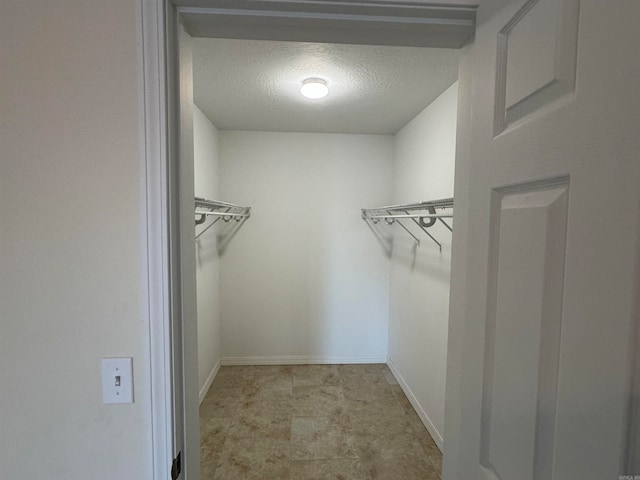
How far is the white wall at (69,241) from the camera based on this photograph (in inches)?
26.5

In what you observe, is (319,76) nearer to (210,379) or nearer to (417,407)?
(417,407)

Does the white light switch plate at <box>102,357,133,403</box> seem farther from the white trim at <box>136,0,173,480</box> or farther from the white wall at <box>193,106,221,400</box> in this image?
the white wall at <box>193,106,221,400</box>

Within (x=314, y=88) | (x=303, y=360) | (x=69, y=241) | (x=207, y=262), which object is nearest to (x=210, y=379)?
(x=303, y=360)

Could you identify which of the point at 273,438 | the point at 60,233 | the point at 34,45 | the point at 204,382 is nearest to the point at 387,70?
the point at 34,45

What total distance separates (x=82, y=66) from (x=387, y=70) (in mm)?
1493

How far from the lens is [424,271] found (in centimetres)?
230

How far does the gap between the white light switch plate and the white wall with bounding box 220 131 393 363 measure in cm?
237

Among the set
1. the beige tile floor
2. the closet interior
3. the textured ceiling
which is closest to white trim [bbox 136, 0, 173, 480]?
the textured ceiling

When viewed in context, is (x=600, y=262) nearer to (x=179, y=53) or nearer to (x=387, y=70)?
(x=179, y=53)

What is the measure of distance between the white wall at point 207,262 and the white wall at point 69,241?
1646 mm

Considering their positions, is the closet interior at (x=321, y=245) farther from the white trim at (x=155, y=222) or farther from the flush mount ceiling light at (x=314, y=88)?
the white trim at (x=155, y=222)

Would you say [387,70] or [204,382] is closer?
[387,70]

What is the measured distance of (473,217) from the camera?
74cm

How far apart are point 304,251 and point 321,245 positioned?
0.19 meters
